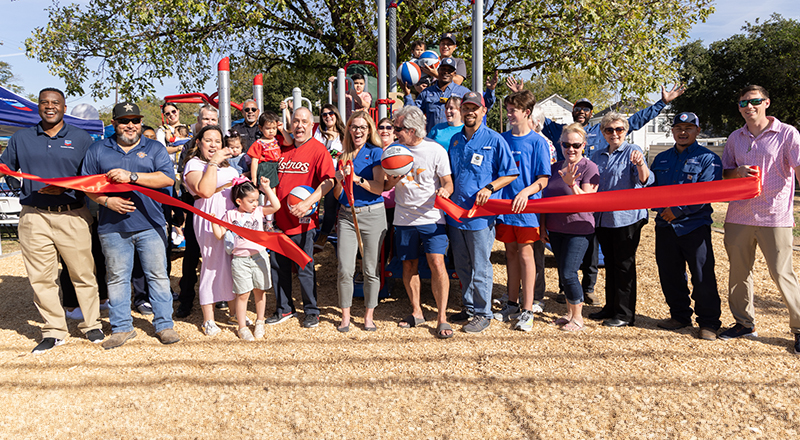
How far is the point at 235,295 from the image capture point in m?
4.96

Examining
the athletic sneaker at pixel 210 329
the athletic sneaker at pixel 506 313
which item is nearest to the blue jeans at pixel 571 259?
the athletic sneaker at pixel 506 313

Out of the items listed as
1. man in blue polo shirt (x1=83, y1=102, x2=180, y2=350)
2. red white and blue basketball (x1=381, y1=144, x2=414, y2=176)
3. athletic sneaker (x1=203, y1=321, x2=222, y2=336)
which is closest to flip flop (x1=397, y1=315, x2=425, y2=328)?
red white and blue basketball (x1=381, y1=144, x2=414, y2=176)

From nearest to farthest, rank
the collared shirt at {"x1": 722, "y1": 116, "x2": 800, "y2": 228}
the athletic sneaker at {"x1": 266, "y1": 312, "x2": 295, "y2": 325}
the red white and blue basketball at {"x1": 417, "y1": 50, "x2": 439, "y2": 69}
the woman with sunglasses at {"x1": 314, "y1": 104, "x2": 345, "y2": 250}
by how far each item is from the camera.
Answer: the collared shirt at {"x1": 722, "y1": 116, "x2": 800, "y2": 228} < the athletic sneaker at {"x1": 266, "y1": 312, "x2": 295, "y2": 325} < the woman with sunglasses at {"x1": 314, "y1": 104, "x2": 345, "y2": 250} < the red white and blue basketball at {"x1": 417, "y1": 50, "x2": 439, "y2": 69}

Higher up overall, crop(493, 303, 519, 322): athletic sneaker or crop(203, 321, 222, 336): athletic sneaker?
crop(493, 303, 519, 322): athletic sneaker

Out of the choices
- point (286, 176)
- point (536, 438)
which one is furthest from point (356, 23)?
point (536, 438)

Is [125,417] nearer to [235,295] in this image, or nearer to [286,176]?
[235,295]

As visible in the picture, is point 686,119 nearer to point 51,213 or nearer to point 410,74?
point 410,74

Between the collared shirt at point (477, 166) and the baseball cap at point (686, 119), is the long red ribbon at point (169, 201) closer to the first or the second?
the collared shirt at point (477, 166)

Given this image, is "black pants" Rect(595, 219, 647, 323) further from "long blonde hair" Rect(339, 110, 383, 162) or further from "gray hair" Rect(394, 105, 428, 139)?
"long blonde hair" Rect(339, 110, 383, 162)

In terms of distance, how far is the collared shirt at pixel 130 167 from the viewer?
4508 mm

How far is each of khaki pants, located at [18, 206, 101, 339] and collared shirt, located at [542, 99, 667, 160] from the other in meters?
5.17

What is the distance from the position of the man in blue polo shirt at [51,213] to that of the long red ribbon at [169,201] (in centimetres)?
15

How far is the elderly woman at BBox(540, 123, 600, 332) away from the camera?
15.1 ft

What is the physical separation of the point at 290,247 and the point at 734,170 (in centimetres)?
413
